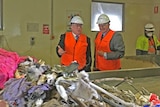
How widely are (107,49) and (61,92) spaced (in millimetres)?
2153

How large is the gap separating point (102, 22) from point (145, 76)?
2.92 feet

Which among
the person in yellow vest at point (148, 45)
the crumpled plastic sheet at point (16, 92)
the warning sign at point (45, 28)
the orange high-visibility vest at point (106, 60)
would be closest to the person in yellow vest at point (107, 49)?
the orange high-visibility vest at point (106, 60)

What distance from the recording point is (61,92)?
1.18 meters

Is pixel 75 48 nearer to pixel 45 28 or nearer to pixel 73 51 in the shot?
pixel 73 51

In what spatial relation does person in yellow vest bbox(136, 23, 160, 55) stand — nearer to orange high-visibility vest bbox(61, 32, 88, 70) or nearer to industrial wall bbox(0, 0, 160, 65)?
industrial wall bbox(0, 0, 160, 65)

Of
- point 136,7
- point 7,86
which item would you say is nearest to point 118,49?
point 7,86

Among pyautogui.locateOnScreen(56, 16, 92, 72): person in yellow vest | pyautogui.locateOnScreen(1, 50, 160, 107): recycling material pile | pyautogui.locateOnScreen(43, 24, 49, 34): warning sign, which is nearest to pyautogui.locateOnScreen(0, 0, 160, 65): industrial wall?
pyautogui.locateOnScreen(43, 24, 49, 34): warning sign

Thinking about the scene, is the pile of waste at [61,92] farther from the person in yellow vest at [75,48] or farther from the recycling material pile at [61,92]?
the person in yellow vest at [75,48]

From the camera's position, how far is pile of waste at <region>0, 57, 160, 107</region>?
3.82 ft

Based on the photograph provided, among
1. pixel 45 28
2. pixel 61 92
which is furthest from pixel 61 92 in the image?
pixel 45 28

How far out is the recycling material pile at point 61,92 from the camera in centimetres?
117

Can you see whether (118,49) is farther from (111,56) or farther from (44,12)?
(44,12)

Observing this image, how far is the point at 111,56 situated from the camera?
3.13 meters

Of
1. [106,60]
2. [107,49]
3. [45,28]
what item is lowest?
[106,60]
